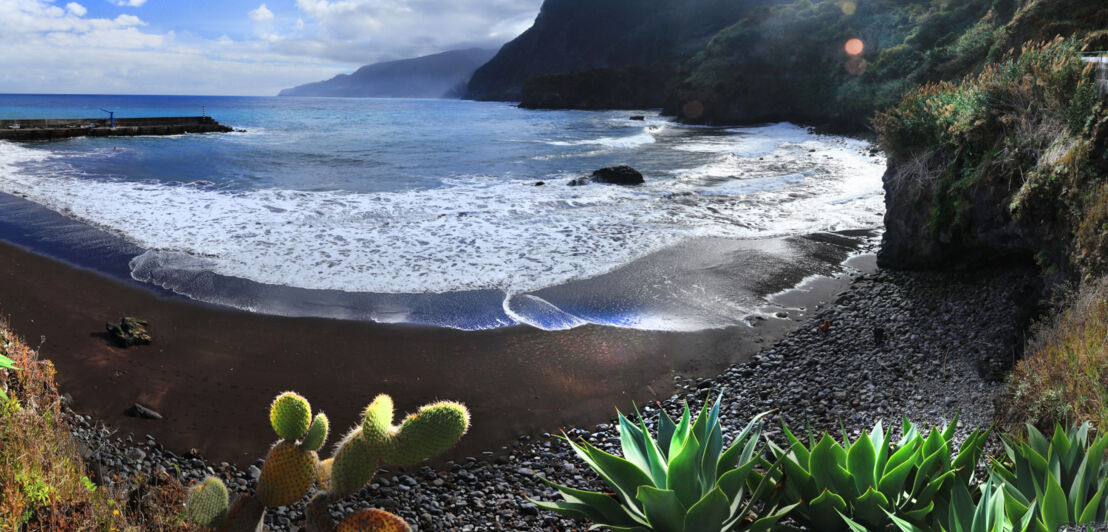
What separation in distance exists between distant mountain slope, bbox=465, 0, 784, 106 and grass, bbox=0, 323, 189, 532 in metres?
113

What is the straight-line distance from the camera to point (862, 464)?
2.67 metres

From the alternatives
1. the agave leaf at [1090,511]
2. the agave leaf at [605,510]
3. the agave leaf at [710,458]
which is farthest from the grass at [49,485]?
the agave leaf at [1090,511]

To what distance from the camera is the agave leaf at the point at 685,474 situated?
258 centimetres

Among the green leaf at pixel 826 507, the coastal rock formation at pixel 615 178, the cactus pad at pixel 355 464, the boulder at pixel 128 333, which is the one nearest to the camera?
the green leaf at pixel 826 507

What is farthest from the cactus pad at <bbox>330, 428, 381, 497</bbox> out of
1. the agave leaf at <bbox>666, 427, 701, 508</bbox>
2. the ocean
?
the ocean

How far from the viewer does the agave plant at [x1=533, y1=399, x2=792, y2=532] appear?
241 cm

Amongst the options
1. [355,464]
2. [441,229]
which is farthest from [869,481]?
[441,229]

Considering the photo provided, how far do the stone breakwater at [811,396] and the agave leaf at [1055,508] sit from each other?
0.81 meters

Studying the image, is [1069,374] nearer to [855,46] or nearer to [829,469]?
[829,469]

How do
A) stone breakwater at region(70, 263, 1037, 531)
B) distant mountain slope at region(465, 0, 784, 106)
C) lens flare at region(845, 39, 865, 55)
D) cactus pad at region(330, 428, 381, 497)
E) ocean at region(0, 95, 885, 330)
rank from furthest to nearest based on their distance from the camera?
distant mountain slope at region(465, 0, 784, 106)
lens flare at region(845, 39, 865, 55)
ocean at region(0, 95, 885, 330)
stone breakwater at region(70, 263, 1037, 531)
cactus pad at region(330, 428, 381, 497)

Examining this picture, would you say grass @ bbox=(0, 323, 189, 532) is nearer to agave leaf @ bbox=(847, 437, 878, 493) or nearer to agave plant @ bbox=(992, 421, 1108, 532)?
agave leaf @ bbox=(847, 437, 878, 493)

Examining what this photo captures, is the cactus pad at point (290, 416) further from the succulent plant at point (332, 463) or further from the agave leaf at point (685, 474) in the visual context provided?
the agave leaf at point (685, 474)

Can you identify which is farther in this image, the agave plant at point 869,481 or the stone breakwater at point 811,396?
the stone breakwater at point 811,396

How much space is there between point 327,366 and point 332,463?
3705mm
